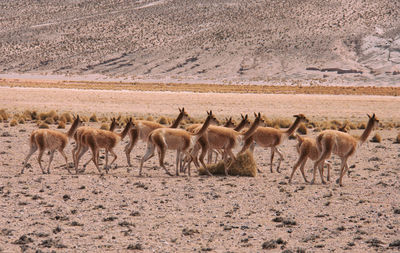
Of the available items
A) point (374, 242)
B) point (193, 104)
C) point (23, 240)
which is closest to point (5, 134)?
point (23, 240)

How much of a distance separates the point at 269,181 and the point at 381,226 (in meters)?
4.25

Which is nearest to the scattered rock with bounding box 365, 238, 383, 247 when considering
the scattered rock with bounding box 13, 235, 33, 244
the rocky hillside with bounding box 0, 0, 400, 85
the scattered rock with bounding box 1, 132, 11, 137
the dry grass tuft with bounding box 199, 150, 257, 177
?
the scattered rock with bounding box 13, 235, 33, 244

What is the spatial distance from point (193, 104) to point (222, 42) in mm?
57216

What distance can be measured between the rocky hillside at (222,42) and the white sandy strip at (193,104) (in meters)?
37.6

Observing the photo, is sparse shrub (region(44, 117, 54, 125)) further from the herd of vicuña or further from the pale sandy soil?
the herd of vicuña

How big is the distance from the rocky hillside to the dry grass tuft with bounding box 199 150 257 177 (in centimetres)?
6855

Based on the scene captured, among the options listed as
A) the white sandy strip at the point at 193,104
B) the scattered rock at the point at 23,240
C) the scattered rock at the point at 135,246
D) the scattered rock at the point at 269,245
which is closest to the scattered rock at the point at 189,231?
the scattered rock at the point at 135,246

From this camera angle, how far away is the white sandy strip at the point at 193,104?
35500 millimetres

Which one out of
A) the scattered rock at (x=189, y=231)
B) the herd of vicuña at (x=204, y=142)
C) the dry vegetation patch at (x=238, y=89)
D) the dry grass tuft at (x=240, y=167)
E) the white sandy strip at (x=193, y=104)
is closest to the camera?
the scattered rock at (x=189, y=231)

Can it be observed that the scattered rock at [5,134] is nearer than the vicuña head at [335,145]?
No

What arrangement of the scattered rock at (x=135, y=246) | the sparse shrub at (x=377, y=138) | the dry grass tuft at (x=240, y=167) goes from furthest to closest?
the sparse shrub at (x=377, y=138)
the dry grass tuft at (x=240, y=167)
the scattered rock at (x=135, y=246)

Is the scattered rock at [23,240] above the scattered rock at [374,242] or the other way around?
the other way around

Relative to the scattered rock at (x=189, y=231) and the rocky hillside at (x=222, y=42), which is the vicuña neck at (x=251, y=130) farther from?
the rocky hillside at (x=222, y=42)

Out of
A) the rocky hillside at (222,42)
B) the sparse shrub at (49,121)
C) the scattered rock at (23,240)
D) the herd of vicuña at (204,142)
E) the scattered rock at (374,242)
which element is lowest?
the sparse shrub at (49,121)
